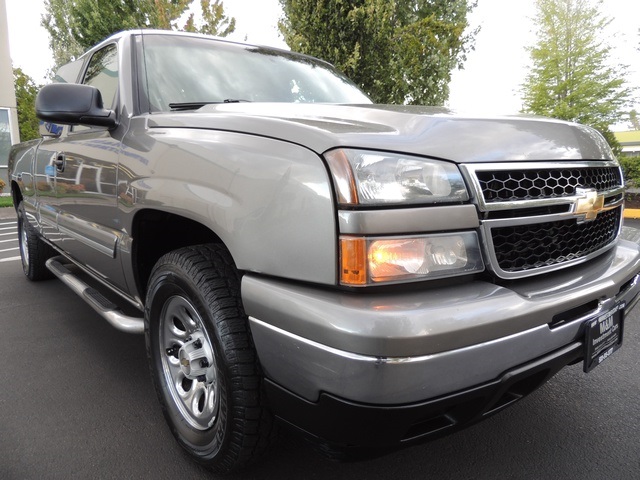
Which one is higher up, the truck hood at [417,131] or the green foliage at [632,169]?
the truck hood at [417,131]

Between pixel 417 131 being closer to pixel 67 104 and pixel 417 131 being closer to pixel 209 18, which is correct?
pixel 67 104

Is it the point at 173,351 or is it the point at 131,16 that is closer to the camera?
the point at 173,351

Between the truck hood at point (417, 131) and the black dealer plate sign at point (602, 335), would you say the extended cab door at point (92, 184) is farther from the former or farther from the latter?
the black dealer plate sign at point (602, 335)

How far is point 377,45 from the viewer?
8.20 metres

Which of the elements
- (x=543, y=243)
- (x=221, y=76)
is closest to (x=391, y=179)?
(x=543, y=243)

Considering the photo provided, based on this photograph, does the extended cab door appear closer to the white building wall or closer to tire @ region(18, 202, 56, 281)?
tire @ region(18, 202, 56, 281)

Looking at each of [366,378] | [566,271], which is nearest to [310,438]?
[366,378]

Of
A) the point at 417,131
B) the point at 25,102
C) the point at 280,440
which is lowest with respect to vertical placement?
the point at 280,440

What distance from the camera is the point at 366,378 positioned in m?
1.14

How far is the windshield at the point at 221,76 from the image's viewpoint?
2307 mm

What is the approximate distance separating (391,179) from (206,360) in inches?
42.0

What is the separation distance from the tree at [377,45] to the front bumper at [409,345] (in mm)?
7071

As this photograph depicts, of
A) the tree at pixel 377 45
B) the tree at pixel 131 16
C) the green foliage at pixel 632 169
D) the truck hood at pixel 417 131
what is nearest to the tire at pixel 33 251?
the truck hood at pixel 417 131

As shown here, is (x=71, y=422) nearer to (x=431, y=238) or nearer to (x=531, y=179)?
(x=431, y=238)
